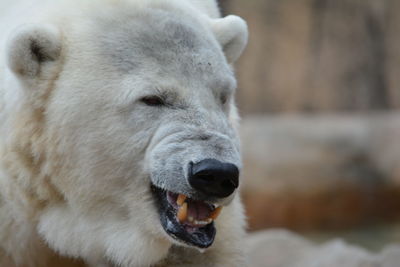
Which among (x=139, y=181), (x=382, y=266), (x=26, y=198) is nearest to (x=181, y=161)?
(x=139, y=181)

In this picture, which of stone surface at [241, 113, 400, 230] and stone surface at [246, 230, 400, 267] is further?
stone surface at [241, 113, 400, 230]

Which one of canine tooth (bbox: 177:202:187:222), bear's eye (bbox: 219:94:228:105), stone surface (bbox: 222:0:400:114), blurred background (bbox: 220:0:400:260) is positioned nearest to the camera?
canine tooth (bbox: 177:202:187:222)

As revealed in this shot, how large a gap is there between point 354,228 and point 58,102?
6.69 m

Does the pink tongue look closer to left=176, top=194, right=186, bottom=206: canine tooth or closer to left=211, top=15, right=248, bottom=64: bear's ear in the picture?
left=176, top=194, right=186, bottom=206: canine tooth

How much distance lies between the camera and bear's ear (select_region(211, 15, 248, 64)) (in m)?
3.71

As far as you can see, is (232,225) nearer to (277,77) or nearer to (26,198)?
(26,198)

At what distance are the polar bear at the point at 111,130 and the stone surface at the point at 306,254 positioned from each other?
1647 millimetres

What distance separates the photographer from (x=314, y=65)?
40.3 ft

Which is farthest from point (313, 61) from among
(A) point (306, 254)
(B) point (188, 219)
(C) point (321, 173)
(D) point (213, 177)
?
(D) point (213, 177)

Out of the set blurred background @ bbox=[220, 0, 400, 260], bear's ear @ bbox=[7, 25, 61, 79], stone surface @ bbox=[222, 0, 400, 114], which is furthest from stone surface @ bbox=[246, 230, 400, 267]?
stone surface @ bbox=[222, 0, 400, 114]

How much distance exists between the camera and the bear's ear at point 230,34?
12.2 feet

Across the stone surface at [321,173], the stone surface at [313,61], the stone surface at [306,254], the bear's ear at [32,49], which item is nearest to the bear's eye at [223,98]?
the bear's ear at [32,49]

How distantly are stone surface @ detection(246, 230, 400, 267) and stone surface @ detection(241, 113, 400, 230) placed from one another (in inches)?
121

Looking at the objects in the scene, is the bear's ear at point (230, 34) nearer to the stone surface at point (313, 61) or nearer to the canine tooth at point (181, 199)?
the canine tooth at point (181, 199)
